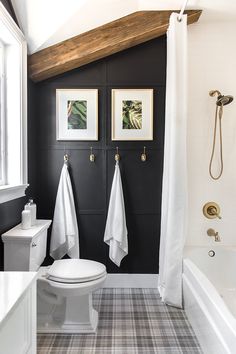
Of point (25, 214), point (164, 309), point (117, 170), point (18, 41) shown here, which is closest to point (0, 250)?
point (25, 214)

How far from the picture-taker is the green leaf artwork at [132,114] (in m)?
2.68

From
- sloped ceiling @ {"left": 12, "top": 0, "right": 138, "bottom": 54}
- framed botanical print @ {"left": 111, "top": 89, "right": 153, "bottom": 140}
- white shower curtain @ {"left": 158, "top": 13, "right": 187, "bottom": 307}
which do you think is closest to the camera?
sloped ceiling @ {"left": 12, "top": 0, "right": 138, "bottom": 54}

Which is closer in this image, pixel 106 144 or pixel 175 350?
pixel 175 350

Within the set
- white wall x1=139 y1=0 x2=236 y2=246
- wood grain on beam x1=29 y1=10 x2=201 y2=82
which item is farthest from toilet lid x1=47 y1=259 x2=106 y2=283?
wood grain on beam x1=29 y1=10 x2=201 y2=82

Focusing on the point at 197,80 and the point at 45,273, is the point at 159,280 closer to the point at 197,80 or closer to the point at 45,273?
the point at 45,273

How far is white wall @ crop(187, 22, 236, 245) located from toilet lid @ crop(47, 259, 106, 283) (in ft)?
3.65

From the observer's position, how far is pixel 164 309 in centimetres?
236

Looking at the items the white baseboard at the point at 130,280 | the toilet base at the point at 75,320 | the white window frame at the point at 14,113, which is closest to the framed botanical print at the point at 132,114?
A: the white window frame at the point at 14,113

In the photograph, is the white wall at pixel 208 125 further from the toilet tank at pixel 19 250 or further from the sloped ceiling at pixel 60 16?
the toilet tank at pixel 19 250

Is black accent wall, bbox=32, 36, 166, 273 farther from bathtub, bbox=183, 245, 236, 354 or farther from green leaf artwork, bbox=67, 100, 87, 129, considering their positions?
bathtub, bbox=183, 245, 236, 354

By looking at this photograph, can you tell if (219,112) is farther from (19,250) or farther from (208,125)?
(19,250)

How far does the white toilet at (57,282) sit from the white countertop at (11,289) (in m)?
0.56

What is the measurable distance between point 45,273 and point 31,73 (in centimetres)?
174

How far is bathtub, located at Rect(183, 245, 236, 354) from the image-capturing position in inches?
57.8
